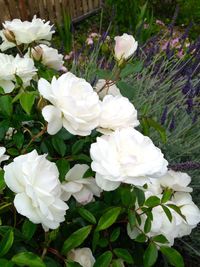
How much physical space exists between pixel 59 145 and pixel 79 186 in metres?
0.11

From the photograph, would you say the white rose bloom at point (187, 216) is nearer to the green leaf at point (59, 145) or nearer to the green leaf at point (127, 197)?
the green leaf at point (127, 197)

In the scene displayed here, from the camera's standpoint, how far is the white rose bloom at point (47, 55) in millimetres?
1548

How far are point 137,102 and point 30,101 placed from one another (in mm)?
1120

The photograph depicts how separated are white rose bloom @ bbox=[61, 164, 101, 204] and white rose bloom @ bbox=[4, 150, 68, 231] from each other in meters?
0.13

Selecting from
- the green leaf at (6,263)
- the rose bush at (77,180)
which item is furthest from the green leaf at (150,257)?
the green leaf at (6,263)

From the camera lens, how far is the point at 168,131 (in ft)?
6.73

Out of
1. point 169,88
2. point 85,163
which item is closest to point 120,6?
point 169,88

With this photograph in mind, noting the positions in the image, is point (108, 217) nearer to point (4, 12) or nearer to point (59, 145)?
point (59, 145)

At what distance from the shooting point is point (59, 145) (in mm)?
1156

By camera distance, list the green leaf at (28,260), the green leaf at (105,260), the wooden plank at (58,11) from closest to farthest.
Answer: the green leaf at (28,260), the green leaf at (105,260), the wooden plank at (58,11)

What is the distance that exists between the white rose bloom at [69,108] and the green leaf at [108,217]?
7.5 inches

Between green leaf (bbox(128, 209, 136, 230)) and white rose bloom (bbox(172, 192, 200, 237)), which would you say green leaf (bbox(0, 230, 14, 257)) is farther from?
white rose bloom (bbox(172, 192, 200, 237))

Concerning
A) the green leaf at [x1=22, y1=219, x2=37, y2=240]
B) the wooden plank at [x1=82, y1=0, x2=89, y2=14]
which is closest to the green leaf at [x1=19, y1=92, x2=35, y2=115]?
the green leaf at [x1=22, y1=219, x2=37, y2=240]

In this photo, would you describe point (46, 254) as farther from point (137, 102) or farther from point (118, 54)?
point (137, 102)
